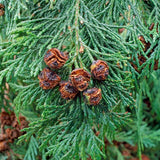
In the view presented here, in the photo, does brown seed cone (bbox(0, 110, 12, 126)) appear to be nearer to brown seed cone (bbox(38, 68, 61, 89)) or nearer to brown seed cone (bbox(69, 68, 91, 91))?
brown seed cone (bbox(38, 68, 61, 89))

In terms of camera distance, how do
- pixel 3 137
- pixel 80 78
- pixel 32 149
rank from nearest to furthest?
pixel 80 78 → pixel 32 149 → pixel 3 137

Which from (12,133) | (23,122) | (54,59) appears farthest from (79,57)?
(12,133)

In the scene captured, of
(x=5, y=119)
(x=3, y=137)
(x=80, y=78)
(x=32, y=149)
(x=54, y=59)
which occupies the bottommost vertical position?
(x=32, y=149)

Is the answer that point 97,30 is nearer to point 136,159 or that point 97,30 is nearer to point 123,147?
point 123,147

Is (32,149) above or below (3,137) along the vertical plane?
below

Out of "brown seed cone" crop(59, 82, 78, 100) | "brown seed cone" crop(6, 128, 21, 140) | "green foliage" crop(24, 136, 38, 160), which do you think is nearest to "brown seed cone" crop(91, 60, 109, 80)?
"brown seed cone" crop(59, 82, 78, 100)

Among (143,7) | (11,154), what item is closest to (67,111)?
(143,7)

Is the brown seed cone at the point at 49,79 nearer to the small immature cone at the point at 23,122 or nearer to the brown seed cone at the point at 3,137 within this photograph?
the small immature cone at the point at 23,122

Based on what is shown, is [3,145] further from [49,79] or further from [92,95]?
[92,95]
